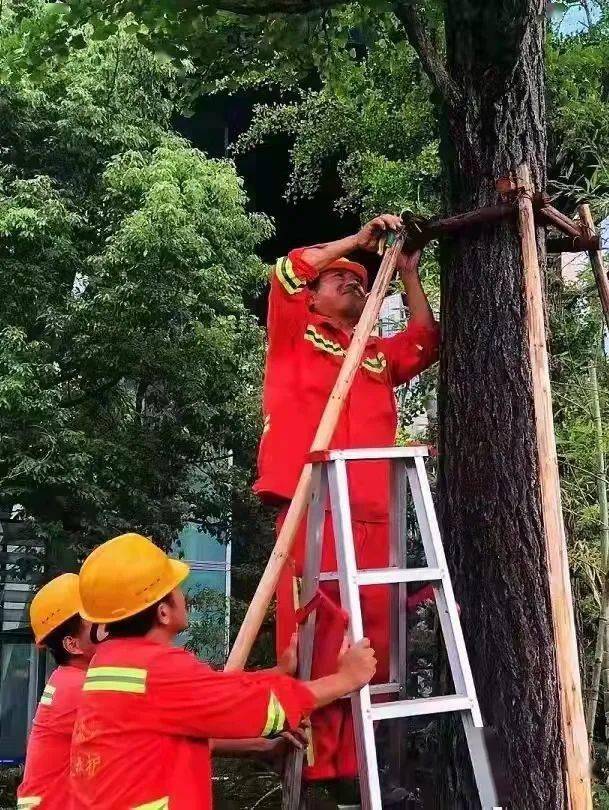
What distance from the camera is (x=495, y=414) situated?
3.00 m

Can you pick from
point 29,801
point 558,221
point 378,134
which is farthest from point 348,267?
point 378,134

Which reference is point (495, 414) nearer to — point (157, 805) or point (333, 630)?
point (333, 630)

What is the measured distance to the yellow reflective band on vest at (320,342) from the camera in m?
3.31

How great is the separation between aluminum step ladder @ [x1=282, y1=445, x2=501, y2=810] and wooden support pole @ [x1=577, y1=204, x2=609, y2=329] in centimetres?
83

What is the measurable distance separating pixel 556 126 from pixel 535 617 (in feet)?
16.7

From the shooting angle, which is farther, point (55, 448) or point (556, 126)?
point (55, 448)

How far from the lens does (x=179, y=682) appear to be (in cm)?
220

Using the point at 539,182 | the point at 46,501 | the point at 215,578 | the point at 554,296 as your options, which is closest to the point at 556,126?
the point at 554,296

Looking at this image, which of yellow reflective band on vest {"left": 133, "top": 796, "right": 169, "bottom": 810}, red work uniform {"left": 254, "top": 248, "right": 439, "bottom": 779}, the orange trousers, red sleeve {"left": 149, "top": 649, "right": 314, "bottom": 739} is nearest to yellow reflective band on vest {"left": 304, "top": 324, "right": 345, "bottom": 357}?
red work uniform {"left": 254, "top": 248, "right": 439, "bottom": 779}

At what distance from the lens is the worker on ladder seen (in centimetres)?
295

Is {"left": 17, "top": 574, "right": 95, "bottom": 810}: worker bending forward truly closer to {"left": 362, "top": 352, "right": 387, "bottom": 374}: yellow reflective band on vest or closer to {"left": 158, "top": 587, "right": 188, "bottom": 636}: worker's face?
{"left": 158, "top": 587, "right": 188, "bottom": 636}: worker's face

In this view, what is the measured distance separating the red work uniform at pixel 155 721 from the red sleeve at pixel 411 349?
151cm

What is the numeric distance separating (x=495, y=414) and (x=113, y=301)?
6.06 metres

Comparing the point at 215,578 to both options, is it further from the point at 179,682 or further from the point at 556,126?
the point at 179,682
